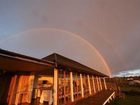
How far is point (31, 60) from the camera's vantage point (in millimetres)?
4535

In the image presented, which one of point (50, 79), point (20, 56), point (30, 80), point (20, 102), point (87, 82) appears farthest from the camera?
point (87, 82)

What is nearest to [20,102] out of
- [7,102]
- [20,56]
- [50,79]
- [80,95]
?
[7,102]

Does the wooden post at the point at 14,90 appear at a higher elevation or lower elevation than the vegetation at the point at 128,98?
higher

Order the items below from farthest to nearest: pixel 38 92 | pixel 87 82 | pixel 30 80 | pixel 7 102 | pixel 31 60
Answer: pixel 87 82 < pixel 38 92 < pixel 30 80 < pixel 7 102 < pixel 31 60

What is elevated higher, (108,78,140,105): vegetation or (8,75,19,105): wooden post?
(8,75,19,105): wooden post

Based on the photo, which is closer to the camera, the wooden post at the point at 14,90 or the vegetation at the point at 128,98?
the wooden post at the point at 14,90

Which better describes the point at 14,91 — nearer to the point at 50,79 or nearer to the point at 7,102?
the point at 7,102

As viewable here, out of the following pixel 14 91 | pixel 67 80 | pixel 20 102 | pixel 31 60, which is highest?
pixel 31 60

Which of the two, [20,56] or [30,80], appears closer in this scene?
[20,56]

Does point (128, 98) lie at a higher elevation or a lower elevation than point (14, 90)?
lower

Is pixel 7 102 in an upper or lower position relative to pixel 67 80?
lower

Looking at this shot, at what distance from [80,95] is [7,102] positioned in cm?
546

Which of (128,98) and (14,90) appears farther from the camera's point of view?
(128,98)

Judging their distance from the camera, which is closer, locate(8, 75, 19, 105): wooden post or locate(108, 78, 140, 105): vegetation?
locate(8, 75, 19, 105): wooden post
